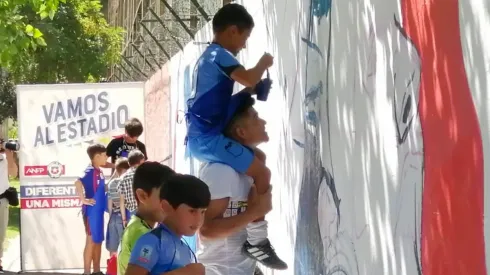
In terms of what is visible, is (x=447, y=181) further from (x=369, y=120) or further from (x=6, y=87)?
(x=6, y=87)

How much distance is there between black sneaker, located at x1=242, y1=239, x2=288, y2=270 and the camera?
4.57 metres

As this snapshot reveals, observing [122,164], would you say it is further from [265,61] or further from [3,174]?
[265,61]

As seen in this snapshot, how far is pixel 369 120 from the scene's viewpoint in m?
3.72

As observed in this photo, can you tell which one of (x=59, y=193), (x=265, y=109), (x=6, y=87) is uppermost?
(x=6, y=87)

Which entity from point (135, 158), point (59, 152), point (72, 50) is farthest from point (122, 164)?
point (72, 50)

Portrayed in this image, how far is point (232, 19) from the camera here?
4.61m

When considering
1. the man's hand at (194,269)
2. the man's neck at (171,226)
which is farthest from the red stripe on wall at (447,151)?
the man's neck at (171,226)

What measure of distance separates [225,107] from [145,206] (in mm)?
652

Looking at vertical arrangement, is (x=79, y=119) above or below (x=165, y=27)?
below

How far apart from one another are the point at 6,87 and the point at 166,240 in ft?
142

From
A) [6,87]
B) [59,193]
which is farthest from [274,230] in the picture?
[6,87]

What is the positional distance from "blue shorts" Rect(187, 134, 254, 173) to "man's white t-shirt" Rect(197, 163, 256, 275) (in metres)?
0.04

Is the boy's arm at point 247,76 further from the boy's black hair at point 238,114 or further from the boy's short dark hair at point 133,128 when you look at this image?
the boy's short dark hair at point 133,128

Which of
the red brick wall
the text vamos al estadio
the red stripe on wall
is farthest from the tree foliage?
the red stripe on wall
